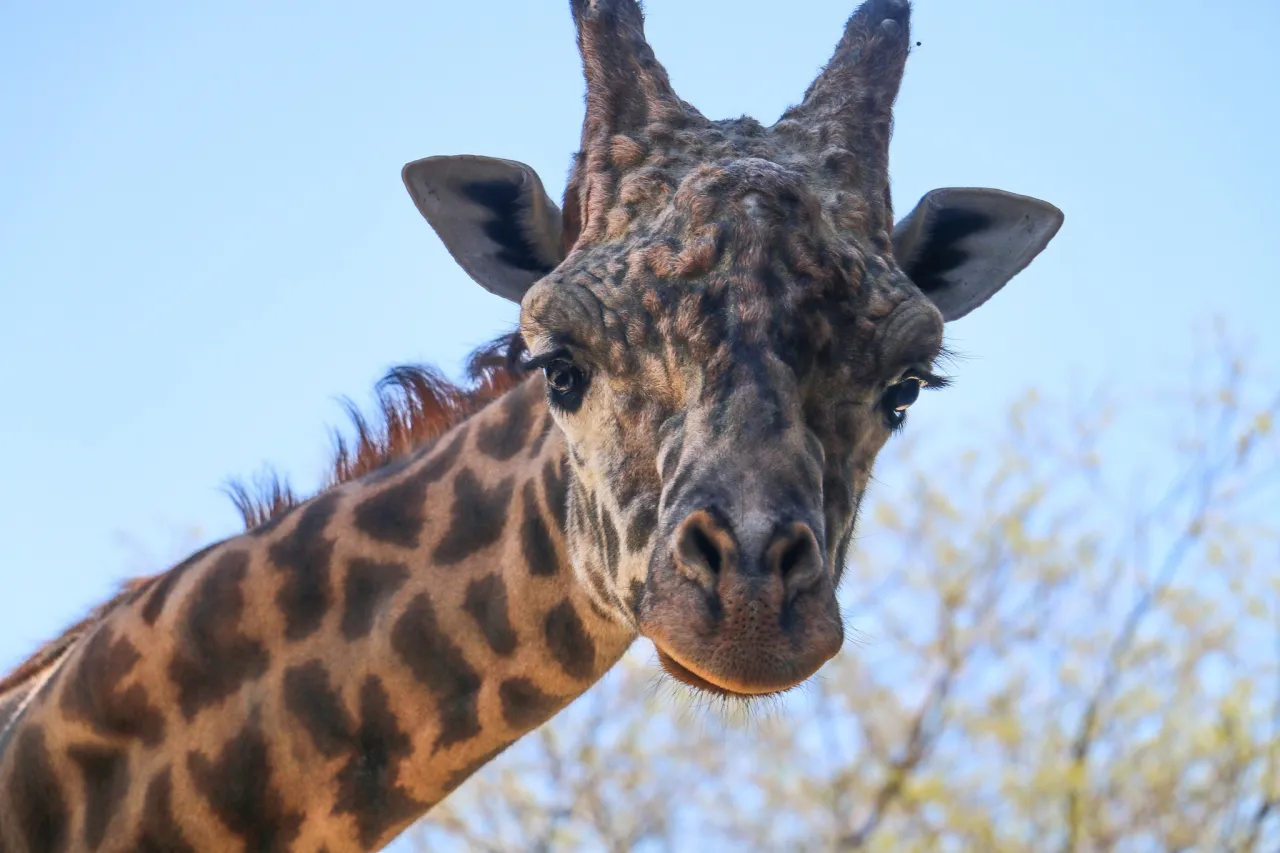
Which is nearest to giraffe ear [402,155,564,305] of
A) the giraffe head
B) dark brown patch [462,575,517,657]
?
the giraffe head

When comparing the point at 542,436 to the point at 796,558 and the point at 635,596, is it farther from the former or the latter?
the point at 796,558

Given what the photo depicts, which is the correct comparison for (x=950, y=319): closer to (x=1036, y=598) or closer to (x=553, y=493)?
(x=553, y=493)

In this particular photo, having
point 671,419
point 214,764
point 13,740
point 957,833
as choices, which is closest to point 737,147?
point 671,419

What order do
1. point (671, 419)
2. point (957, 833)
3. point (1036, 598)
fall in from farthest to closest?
point (1036, 598) → point (957, 833) → point (671, 419)

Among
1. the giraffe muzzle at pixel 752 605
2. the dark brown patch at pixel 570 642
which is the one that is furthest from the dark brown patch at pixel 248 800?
the giraffe muzzle at pixel 752 605

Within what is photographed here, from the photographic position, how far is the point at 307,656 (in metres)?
6.85

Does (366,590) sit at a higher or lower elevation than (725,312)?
lower

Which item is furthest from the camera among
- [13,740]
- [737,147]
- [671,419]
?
[13,740]

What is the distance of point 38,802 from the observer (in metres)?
6.86

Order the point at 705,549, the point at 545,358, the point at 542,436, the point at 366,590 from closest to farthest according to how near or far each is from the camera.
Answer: the point at 705,549 → the point at 545,358 → the point at 366,590 → the point at 542,436

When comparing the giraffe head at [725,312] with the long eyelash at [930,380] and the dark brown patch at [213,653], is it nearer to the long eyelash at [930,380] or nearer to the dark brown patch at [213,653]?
the long eyelash at [930,380]

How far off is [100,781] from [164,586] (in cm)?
92

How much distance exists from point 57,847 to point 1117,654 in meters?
20.3

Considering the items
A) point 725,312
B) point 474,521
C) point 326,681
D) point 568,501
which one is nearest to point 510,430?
point 474,521
